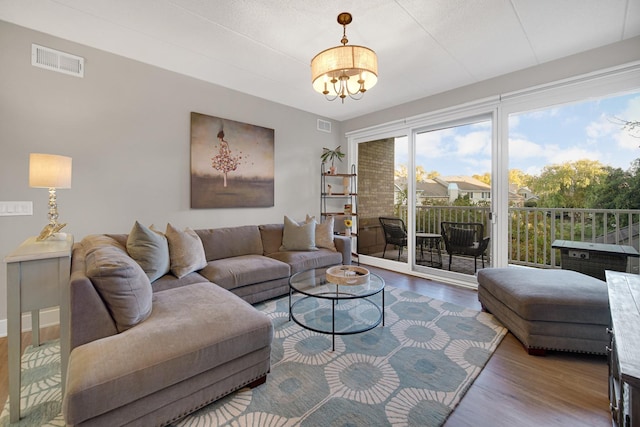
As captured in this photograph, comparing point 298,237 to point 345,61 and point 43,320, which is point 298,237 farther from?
point 43,320

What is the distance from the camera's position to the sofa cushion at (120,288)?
141 cm

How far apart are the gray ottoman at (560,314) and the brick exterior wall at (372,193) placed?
9.21 feet

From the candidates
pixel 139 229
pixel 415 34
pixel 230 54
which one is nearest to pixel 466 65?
pixel 415 34

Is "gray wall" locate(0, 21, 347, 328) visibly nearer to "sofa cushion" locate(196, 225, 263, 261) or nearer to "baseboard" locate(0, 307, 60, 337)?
"baseboard" locate(0, 307, 60, 337)

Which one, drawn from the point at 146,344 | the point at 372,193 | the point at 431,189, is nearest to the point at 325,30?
the point at 146,344

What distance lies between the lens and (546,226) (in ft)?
12.8

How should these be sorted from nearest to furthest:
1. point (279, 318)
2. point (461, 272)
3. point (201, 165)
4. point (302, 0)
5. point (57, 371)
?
point (57, 371) < point (302, 0) < point (279, 318) < point (201, 165) < point (461, 272)

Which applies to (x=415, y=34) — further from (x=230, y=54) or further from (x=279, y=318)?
(x=279, y=318)

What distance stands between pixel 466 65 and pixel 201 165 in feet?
10.7

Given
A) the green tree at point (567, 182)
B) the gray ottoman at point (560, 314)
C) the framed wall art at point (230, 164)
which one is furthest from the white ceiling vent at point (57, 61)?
the green tree at point (567, 182)

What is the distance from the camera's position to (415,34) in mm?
2406

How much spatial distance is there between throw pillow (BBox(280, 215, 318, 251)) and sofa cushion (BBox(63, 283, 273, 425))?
178cm

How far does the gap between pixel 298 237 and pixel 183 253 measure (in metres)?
1.45

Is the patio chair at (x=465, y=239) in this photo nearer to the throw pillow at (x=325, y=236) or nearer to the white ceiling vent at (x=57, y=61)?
the throw pillow at (x=325, y=236)
